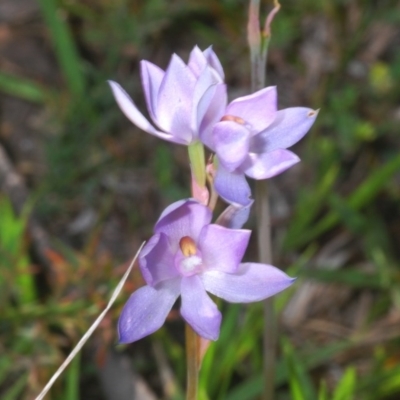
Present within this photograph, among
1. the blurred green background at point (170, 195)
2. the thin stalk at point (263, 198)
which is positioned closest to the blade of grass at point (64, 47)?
the blurred green background at point (170, 195)

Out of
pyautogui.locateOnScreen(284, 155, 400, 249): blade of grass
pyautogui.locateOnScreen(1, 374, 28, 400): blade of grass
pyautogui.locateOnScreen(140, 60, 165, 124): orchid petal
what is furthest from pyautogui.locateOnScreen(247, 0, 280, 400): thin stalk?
pyautogui.locateOnScreen(284, 155, 400, 249): blade of grass

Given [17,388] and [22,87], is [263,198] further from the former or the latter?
[22,87]

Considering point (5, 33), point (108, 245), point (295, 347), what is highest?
point (5, 33)

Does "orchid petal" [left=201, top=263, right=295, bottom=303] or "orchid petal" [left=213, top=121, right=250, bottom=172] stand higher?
"orchid petal" [left=213, top=121, right=250, bottom=172]

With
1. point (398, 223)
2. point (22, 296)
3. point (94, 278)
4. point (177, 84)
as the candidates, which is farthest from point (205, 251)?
point (398, 223)

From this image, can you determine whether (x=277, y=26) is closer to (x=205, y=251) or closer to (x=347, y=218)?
(x=347, y=218)

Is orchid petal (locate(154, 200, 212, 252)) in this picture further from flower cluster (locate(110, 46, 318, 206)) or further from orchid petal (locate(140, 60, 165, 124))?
orchid petal (locate(140, 60, 165, 124))

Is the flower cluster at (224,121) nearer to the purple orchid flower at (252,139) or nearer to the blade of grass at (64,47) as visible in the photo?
the purple orchid flower at (252,139)
